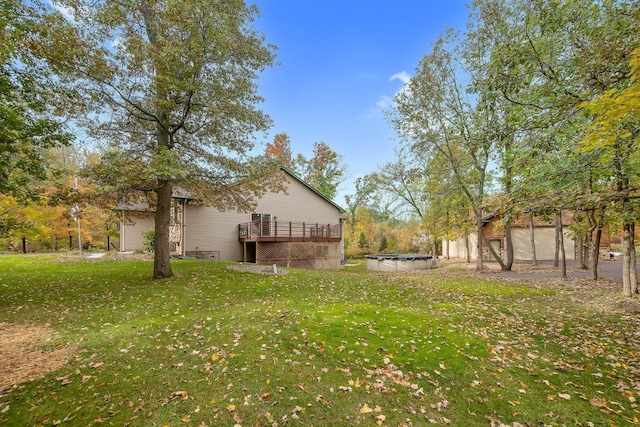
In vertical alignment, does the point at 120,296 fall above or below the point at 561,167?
below

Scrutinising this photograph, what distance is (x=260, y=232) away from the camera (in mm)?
17750

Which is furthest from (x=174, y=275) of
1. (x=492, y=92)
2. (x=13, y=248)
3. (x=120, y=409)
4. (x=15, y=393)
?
(x=13, y=248)

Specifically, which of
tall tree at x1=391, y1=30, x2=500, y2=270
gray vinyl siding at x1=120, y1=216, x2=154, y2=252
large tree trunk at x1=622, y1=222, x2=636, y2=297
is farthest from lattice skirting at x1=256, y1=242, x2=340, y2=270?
large tree trunk at x1=622, y1=222, x2=636, y2=297

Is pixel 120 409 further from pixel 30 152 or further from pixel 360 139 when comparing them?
pixel 360 139

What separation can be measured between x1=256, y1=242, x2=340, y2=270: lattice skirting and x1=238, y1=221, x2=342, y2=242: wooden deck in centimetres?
51

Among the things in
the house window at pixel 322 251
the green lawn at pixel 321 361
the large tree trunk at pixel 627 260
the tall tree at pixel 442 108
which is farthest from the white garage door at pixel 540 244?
the green lawn at pixel 321 361

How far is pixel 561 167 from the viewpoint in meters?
7.25

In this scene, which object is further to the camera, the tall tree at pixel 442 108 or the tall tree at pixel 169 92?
the tall tree at pixel 442 108

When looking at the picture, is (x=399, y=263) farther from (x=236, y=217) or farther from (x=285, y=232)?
(x=236, y=217)

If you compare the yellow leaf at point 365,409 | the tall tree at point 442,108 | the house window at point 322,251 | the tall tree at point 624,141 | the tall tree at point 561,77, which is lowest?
the yellow leaf at point 365,409

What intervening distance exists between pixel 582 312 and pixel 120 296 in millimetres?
12074

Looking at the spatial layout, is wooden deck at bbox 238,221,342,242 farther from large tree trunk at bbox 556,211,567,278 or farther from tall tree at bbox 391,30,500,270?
large tree trunk at bbox 556,211,567,278

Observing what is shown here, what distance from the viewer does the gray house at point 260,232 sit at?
59.6 ft

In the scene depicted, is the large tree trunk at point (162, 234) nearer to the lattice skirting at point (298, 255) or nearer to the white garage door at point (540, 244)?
the lattice skirting at point (298, 255)
